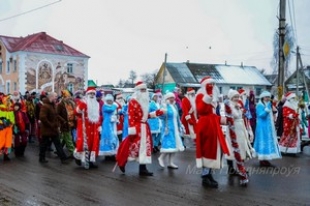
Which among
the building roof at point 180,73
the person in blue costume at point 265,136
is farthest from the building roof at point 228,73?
the person in blue costume at point 265,136

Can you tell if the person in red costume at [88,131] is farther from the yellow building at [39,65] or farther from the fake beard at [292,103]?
the yellow building at [39,65]

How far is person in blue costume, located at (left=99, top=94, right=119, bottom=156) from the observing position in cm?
1155

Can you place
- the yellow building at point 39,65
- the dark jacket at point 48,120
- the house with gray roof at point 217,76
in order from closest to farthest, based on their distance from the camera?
the dark jacket at point 48,120 → the yellow building at point 39,65 → the house with gray roof at point 217,76

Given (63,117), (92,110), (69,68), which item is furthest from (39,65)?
(92,110)

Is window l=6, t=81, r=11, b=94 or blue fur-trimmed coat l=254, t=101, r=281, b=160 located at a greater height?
window l=6, t=81, r=11, b=94

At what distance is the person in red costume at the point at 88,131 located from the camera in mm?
10289

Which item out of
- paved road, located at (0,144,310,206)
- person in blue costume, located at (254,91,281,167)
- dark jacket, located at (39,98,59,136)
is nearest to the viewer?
paved road, located at (0,144,310,206)

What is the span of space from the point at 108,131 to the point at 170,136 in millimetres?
1975

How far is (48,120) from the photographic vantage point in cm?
1152

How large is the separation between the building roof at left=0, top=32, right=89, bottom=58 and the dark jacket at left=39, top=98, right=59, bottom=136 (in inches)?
1480

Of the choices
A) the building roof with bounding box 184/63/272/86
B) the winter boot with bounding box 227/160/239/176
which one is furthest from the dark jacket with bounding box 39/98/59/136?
the building roof with bounding box 184/63/272/86

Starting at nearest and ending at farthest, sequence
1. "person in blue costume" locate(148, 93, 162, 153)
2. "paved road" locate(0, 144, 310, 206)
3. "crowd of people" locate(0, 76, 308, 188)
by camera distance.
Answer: "paved road" locate(0, 144, 310, 206), "crowd of people" locate(0, 76, 308, 188), "person in blue costume" locate(148, 93, 162, 153)

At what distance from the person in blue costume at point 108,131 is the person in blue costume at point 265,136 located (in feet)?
11.9

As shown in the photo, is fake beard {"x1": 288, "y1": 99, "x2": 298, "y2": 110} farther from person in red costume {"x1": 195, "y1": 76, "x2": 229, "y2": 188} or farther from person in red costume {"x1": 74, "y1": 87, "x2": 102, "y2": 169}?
person in red costume {"x1": 74, "y1": 87, "x2": 102, "y2": 169}
